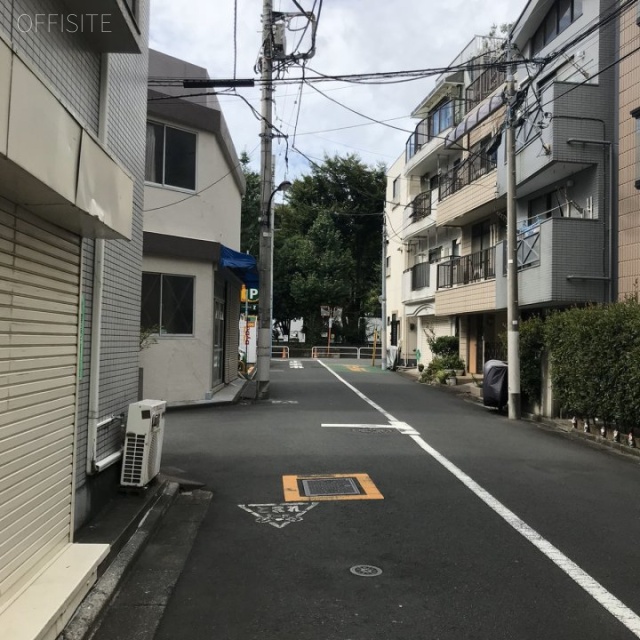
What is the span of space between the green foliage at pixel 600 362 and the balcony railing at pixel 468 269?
7.11m

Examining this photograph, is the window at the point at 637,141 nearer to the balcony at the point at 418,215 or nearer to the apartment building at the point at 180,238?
the apartment building at the point at 180,238

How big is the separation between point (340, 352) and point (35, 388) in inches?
1567

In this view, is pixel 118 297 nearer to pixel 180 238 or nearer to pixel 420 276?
pixel 180 238

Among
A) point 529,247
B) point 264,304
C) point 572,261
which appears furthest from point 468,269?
point 264,304

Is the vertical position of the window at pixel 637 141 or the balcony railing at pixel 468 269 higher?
the window at pixel 637 141

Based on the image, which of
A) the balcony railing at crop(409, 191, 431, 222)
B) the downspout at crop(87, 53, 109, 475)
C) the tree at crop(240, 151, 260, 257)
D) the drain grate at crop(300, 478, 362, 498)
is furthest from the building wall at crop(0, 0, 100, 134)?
the tree at crop(240, 151, 260, 257)

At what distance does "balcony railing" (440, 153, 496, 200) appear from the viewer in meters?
19.7

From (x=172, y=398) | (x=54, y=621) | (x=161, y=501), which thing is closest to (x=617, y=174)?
(x=172, y=398)

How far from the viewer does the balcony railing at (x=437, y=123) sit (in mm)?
25344

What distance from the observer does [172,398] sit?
46.1 feet

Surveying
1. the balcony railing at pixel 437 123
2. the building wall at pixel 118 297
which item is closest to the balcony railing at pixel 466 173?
the balcony railing at pixel 437 123

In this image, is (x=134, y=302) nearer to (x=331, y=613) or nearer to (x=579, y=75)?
(x=331, y=613)

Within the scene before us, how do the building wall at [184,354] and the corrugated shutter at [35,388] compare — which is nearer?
the corrugated shutter at [35,388]

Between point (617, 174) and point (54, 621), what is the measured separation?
14533mm
